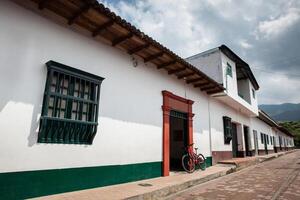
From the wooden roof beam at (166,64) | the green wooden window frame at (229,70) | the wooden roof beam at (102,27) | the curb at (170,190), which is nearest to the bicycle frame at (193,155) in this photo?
the curb at (170,190)

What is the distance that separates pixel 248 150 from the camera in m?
18.7

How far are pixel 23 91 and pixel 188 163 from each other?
693 centimetres

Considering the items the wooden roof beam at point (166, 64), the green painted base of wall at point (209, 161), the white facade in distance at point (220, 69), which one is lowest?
the green painted base of wall at point (209, 161)

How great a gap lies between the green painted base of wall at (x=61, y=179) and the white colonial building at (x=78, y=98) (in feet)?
0.06

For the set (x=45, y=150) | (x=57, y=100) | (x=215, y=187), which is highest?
(x=57, y=100)

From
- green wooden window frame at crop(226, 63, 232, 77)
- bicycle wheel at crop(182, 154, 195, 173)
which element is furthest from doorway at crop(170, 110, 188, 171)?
green wooden window frame at crop(226, 63, 232, 77)

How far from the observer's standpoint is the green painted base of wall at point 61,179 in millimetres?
3979

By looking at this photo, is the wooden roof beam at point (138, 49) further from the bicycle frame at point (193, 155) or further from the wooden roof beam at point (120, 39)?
the bicycle frame at point (193, 155)

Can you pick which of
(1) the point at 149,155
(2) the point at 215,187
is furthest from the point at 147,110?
(2) the point at 215,187

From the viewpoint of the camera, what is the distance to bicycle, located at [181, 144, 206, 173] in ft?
30.1

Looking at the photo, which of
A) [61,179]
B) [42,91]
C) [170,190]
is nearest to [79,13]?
[42,91]

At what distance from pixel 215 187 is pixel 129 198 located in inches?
141

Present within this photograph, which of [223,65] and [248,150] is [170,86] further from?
[248,150]

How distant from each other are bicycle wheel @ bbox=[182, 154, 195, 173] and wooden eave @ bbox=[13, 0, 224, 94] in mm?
3842
